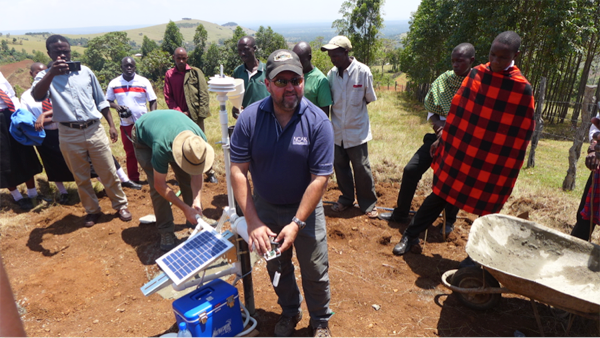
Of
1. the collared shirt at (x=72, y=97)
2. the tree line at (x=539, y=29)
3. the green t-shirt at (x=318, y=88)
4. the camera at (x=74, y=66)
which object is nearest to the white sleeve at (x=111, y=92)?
the collared shirt at (x=72, y=97)

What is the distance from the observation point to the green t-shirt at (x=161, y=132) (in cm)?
299

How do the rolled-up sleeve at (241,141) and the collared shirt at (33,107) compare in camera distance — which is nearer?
the rolled-up sleeve at (241,141)

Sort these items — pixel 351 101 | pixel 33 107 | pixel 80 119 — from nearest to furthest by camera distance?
1. pixel 80 119
2. pixel 351 101
3. pixel 33 107

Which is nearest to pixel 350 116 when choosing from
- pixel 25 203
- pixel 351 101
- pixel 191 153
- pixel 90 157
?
pixel 351 101

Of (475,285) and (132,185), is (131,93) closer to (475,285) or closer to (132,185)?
(132,185)

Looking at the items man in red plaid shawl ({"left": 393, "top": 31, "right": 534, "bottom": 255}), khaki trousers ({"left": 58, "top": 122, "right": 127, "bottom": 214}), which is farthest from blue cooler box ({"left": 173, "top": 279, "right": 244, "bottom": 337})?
khaki trousers ({"left": 58, "top": 122, "right": 127, "bottom": 214})

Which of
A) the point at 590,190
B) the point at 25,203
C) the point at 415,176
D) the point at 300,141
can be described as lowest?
the point at 25,203

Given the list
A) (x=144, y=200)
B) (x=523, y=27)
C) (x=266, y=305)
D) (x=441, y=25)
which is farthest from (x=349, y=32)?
(x=266, y=305)

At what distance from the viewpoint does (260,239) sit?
2.04 metres

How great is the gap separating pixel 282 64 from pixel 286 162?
56 centimetres

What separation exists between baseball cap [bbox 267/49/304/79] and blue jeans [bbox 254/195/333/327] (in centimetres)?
82

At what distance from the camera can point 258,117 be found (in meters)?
2.12

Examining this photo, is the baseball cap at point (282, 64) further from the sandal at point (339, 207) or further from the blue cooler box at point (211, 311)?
the sandal at point (339, 207)

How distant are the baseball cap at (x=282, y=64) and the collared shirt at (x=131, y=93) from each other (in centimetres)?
360
